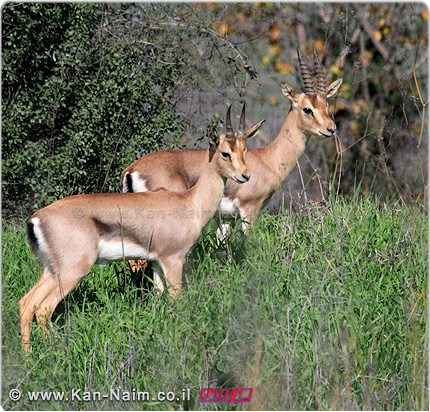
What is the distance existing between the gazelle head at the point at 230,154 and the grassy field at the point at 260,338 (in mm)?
652

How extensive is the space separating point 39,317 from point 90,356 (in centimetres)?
74

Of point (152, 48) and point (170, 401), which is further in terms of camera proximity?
point (152, 48)

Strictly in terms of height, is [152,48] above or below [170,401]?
above

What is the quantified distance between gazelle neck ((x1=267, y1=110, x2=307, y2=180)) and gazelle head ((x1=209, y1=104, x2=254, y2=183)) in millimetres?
1952

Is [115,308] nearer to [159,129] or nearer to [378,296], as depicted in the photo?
[378,296]

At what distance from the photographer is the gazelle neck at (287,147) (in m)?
6.71

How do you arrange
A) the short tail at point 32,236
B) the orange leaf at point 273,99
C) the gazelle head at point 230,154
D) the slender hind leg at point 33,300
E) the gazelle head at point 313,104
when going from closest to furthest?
1. the slender hind leg at point 33,300
2. the short tail at point 32,236
3. the gazelle head at point 230,154
4. the gazelle head at point 313,104
5. the orange leaf at point 273,99

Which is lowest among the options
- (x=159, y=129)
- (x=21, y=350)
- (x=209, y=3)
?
(x=21, y=350)

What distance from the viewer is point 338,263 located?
13.8 ft

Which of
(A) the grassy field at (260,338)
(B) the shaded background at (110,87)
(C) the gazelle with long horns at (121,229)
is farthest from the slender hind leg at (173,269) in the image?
(B) the shaded background at (110,87)

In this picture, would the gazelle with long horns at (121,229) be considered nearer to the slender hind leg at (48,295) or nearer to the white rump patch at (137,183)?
the slender hind leg at (48,295)

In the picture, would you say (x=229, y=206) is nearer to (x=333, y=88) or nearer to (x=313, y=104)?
(x=313, y=104)

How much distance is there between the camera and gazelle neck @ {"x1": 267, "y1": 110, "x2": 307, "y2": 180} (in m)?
6.71

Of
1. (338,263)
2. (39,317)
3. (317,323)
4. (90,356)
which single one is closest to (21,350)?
(39,317)
